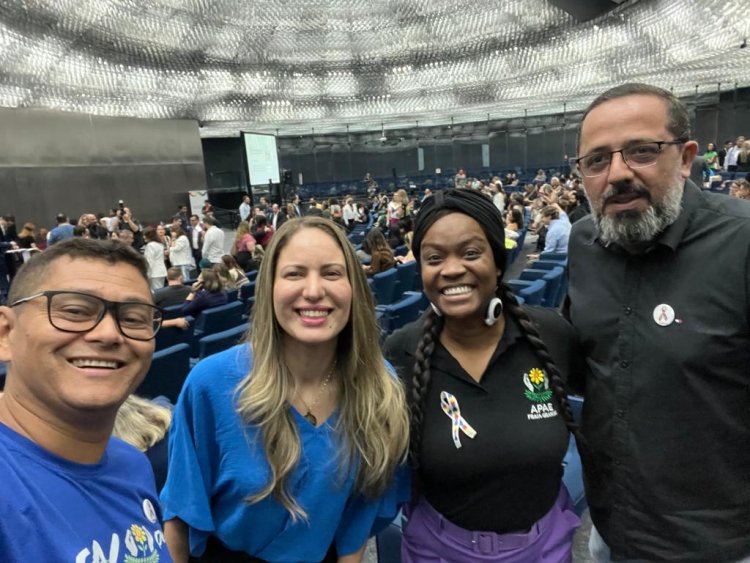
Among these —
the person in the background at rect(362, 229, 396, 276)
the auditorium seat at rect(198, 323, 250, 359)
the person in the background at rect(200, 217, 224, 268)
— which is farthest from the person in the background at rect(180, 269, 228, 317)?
the person in the background at rect(200, 217, 224, 268)

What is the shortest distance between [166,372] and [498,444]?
267 cm

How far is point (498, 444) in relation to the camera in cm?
134

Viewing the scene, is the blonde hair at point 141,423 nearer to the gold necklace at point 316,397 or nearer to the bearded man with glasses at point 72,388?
the gold necklace at point 316,397

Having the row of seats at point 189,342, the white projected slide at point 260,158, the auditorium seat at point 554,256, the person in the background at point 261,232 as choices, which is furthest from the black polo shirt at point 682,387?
the white projected slide at point 260,158

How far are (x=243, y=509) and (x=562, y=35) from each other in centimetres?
1552

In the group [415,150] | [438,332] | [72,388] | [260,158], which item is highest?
[415,150]

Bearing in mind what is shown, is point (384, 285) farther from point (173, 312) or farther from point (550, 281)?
point (173, 312)

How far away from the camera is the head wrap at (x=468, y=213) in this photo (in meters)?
1.42

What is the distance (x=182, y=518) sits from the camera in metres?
1.26

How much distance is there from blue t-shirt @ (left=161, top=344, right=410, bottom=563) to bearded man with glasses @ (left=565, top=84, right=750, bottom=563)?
795 mm

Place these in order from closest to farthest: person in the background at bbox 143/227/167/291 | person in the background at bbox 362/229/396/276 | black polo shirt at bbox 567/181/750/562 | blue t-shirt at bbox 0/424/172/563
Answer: blue t-shirt at bbox 0/424/172/563
black polo shirt at bbox 567/181/750/562
person in the background at bbox 362/229/396/276
person in the background at bbox 143/227/167/291

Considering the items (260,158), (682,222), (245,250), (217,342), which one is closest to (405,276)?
(245,250)

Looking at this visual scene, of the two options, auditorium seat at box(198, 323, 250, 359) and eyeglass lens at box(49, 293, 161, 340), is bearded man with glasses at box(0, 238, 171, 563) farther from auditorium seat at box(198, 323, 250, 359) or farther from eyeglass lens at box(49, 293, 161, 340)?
auditorium seat at box(198, 323, 250, 359)

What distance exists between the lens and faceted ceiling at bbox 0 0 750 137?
11.2 meters
